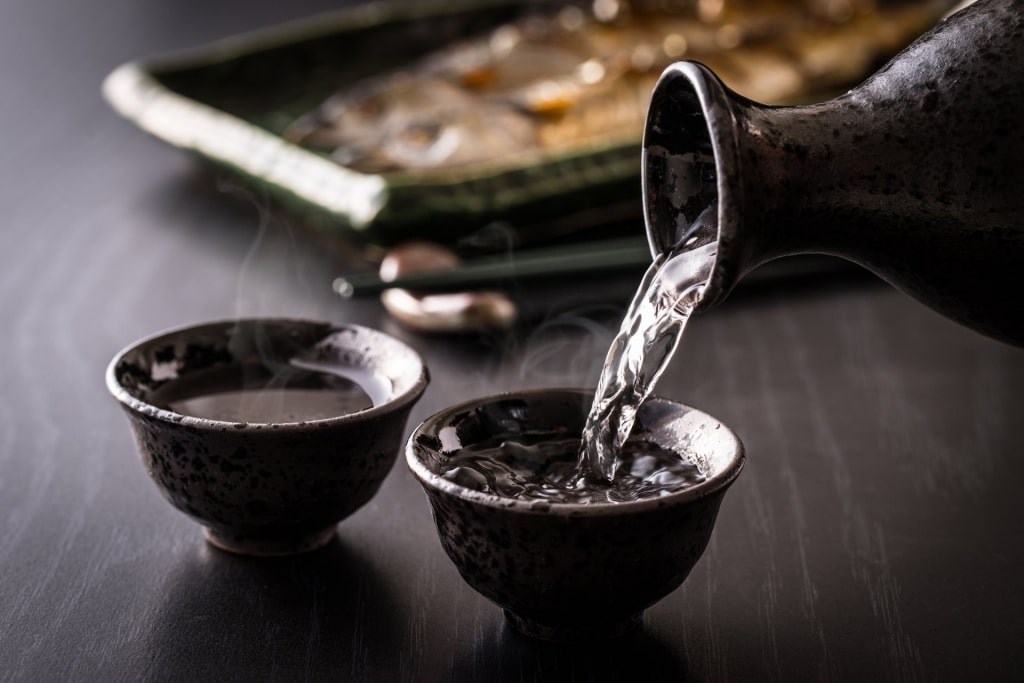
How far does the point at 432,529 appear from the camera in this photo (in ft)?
3.89

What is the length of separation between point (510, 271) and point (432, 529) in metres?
0.56

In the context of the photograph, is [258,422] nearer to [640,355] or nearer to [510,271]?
[640,355]

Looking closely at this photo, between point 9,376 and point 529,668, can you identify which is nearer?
point 529,668

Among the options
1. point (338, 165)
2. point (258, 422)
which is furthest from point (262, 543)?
point (338, 165)

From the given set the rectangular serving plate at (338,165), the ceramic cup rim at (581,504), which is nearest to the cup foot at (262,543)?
the ceramic cup rim at (581,504)

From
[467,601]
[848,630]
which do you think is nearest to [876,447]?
[848,630]

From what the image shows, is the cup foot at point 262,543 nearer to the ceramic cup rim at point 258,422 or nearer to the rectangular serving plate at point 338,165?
the ceramic cup rim at point 258,422

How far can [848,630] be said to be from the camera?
101 cm

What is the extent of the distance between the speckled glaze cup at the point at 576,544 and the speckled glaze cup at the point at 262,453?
0.29ft

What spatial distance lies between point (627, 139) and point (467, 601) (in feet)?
3.51

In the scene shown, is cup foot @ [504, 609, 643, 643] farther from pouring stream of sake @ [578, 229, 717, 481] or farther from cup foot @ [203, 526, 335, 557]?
cup foot @ [203, 526, 335, 557]

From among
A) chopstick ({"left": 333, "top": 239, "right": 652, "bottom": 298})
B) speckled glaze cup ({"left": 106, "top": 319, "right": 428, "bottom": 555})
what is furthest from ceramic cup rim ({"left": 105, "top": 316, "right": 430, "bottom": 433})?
chopstick ({"left": 333, "top": 239, "right": 652, "bottom": 298})

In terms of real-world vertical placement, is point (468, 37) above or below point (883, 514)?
above

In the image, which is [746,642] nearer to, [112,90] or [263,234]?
[263,234]
